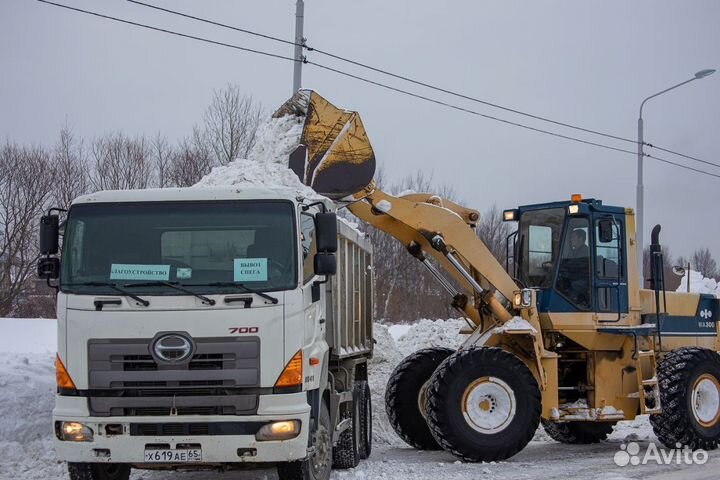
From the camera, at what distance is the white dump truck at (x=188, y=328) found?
7.89 metres

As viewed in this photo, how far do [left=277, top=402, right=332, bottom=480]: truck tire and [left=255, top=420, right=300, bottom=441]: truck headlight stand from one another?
493 mm

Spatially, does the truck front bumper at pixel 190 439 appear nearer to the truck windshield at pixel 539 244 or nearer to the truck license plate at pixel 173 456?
the truck license plate at pixel 173 456

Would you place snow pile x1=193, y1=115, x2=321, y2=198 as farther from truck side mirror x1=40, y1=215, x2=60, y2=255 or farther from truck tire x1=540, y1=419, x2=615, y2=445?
truck tire x1=540, y1=419, x2=615, y2=445

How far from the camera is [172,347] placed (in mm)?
7887

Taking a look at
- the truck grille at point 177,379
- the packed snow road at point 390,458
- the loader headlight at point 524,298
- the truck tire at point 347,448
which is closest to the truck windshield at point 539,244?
the loader headlight at point 524,298

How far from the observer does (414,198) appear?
13094 millimetres

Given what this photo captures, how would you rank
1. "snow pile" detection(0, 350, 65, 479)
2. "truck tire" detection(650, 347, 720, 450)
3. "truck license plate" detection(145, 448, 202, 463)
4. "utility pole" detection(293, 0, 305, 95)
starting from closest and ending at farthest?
"truck license plate" detection(145, 448, 202, 463)
"snow pile" detection(0, 350, 65, 479)
"truck tire" detection(650, 347, 720, 450)
"utility pole" detection(293, 0, 305, 95)

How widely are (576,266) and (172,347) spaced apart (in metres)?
7.07

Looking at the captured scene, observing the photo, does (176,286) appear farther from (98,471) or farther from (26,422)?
(26,422)

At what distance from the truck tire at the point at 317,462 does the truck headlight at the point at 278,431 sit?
49 centimetres

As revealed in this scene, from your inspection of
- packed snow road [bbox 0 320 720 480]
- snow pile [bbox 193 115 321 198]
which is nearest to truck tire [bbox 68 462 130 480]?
packed snow road [bbox 0 320 720 480]

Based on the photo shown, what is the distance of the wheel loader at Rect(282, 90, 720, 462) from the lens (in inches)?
463

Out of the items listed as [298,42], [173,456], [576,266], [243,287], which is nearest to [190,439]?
[173,456]

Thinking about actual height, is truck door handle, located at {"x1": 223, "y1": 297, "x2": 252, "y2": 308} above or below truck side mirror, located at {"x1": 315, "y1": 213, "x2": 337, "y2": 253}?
below
